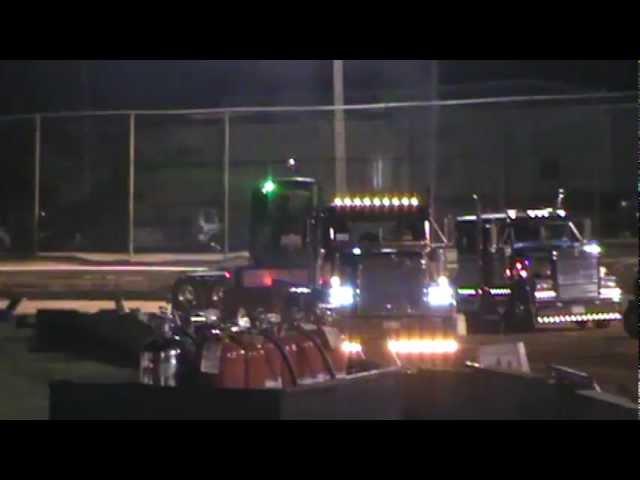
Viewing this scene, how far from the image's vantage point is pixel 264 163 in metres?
31.8

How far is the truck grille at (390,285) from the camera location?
14.6 meters

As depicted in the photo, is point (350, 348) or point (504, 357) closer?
point (350, 348)

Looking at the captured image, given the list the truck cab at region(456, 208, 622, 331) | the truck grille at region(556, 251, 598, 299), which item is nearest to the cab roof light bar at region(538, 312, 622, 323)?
the truck cab at region(456, 208, 622, 331)

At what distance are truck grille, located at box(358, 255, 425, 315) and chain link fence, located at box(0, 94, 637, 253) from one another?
544 inches

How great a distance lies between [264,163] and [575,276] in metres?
14.8

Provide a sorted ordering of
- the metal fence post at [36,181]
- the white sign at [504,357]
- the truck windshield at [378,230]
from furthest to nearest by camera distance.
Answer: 1. the metal fence post at [36,181]
2. the truck windshield at [378,230]
3. the white sign at [504,357]

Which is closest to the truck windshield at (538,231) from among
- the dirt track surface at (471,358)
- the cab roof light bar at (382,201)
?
the dirt track surface at (471,358)

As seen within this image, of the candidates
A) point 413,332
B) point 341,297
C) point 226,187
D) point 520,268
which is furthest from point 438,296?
point 226,187

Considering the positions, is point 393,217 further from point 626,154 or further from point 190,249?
point 626,154

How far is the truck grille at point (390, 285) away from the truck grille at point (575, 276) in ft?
15.5

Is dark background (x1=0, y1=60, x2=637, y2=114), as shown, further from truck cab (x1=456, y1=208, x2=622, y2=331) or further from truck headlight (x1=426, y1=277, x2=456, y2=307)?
truck headlight (x1=426, y1=277, x2=456, y2=307)

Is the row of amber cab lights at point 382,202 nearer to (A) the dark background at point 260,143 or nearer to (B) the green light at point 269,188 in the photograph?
(B) the green light at point 269,188

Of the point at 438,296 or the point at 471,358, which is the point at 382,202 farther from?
the point at 471,358

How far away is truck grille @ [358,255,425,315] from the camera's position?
1459cm
